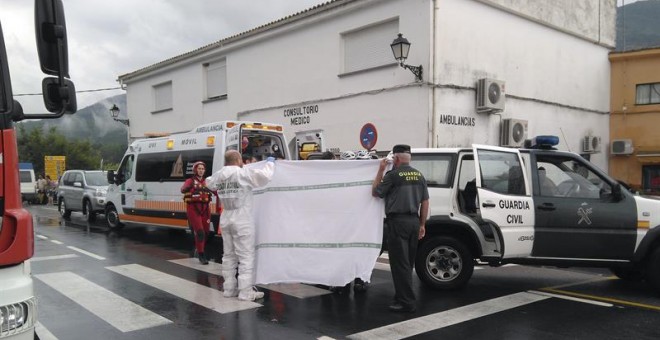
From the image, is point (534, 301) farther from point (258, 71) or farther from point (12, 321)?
point (258, 71)

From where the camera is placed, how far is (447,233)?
6785 millimetres

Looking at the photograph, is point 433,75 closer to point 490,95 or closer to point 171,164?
point 490,95

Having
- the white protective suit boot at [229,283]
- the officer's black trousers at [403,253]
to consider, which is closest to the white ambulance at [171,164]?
the white protective suit boot at [229,283]

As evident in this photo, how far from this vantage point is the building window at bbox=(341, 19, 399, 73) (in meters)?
14.9

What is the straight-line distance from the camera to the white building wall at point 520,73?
14055mm

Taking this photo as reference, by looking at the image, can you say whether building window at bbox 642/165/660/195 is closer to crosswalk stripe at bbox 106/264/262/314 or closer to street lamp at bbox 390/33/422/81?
street lamp at bbox 390/33/422/81

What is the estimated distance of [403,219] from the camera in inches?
223

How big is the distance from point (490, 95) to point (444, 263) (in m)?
9.16

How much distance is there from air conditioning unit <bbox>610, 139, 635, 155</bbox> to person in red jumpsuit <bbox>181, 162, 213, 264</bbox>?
1706 cm

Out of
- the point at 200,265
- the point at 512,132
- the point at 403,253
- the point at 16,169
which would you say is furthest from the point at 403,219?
the point at 512,132

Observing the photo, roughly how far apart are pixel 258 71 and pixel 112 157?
53.8 meters

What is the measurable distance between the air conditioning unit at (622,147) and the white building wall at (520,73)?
56 cm

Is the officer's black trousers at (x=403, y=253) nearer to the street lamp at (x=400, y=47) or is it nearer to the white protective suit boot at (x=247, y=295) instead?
the white protective suit boot at (x=247, y=295)

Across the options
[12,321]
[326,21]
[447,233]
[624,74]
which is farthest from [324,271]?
[624,74]
